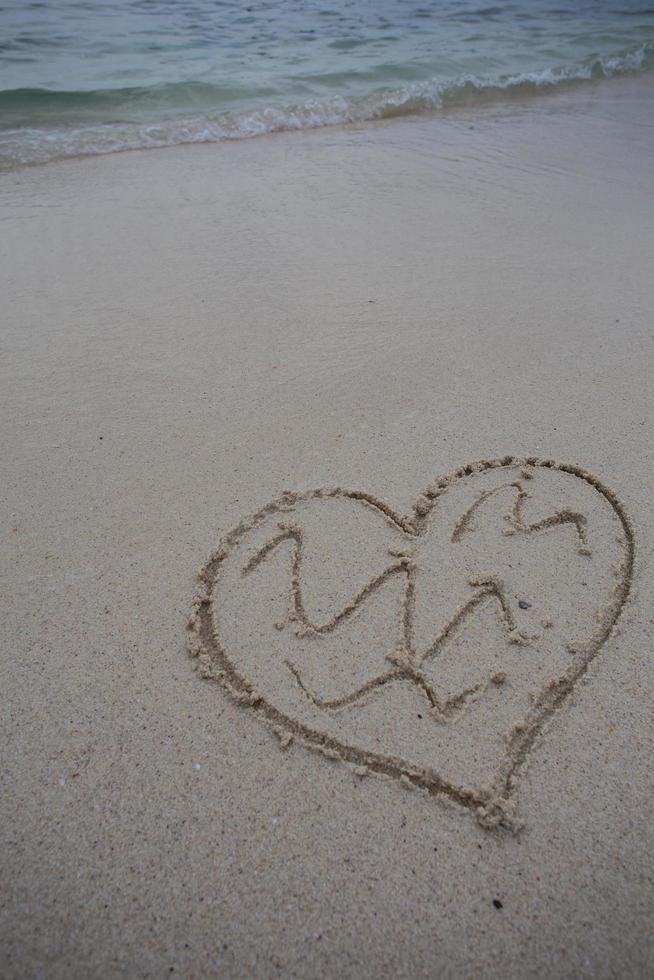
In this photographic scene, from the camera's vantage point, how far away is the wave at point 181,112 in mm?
4457

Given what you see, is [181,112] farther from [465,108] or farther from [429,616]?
[429,616]

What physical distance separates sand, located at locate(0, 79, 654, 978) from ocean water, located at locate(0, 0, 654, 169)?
2347 mm

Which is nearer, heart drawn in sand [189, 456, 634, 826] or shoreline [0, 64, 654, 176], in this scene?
heart drawn in sand [189, 456, 634, 826]

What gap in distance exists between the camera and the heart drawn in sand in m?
1.33

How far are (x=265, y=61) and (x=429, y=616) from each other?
6.70 metres

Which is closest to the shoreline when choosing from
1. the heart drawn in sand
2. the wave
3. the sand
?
the wave

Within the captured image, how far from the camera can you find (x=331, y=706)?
1379 millimetres

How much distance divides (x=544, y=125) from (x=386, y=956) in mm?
5176

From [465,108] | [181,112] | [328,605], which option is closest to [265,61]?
[181,112]

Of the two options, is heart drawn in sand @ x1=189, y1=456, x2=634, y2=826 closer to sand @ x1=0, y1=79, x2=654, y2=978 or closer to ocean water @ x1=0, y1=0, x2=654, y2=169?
sand @ x1=0, y1=79, x2=654, y2=978

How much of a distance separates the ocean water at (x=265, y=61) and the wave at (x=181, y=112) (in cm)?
2

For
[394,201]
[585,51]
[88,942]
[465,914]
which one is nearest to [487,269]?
[394,201]

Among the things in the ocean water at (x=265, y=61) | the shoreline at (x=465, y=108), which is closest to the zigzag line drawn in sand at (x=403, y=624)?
the shoreline at (x=465, y=108)

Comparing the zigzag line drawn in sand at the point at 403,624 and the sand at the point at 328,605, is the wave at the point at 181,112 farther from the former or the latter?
the zigzag line drawn in sand at the point at 403,624
